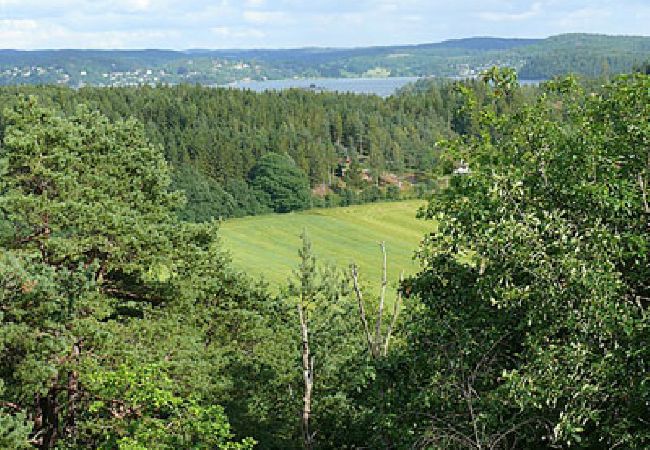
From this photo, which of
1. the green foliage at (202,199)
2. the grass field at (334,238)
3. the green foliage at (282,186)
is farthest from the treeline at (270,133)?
the grass field at (334,238)

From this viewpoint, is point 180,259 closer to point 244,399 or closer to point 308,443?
point 244,399

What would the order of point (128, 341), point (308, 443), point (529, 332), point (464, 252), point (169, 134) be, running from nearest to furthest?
point (529, 332)
point (464, 252)
point (308, 443)
point (128, 341)
point (169, 134)

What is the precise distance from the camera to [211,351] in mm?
18547

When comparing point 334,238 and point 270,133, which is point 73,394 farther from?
point 270,133

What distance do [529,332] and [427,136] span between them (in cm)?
11942

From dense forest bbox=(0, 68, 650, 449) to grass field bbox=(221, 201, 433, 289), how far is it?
31.3 m

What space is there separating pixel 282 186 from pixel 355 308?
231 ft

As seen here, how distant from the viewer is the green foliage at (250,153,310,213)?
93812 millimetres

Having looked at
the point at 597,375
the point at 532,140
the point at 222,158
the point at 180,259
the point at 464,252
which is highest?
the point at 532,140

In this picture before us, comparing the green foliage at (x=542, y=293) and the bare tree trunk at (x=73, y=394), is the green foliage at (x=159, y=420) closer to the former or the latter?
the bare tree trunk at (x=73, y=394)

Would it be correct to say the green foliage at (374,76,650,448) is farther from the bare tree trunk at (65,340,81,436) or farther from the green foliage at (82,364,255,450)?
the bare tree trunk at (65,340,81,436)

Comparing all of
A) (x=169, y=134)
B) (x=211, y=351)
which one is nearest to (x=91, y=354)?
(x=211, y=351)

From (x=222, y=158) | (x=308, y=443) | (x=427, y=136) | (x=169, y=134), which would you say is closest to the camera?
(x=308, y=443)

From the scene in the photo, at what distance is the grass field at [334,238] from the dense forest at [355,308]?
103ft
